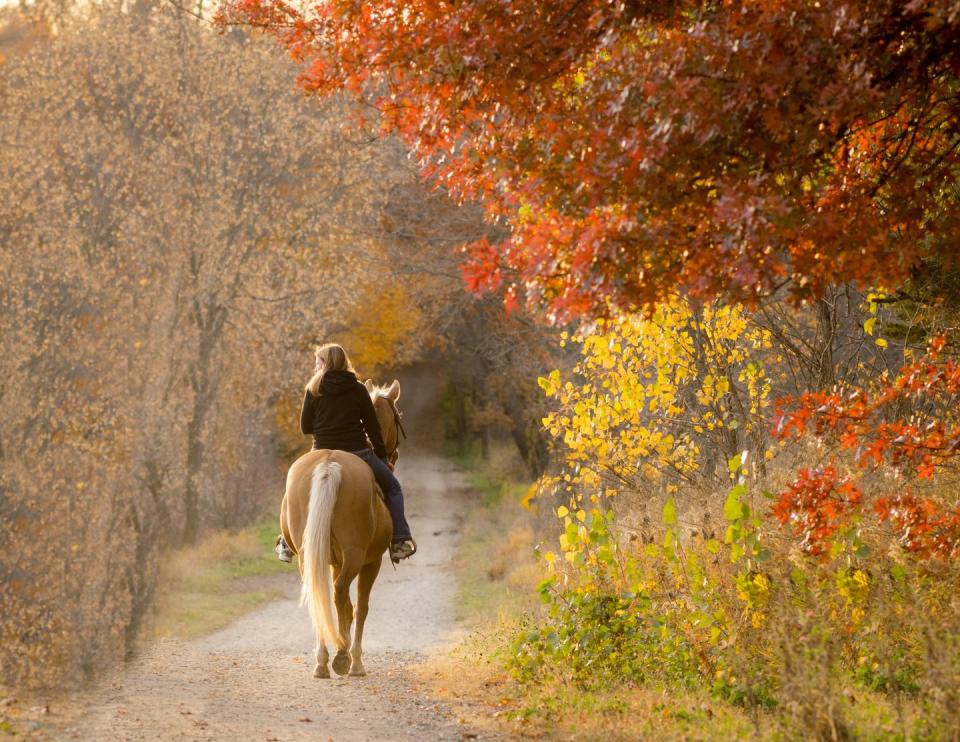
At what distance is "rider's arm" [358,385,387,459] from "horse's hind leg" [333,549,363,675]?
1.10 meters

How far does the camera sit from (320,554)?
9375 millimetres

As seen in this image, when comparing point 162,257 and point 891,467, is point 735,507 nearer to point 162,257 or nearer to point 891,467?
point 891,467

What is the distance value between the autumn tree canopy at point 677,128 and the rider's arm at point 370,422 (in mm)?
3570

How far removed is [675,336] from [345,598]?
391cm

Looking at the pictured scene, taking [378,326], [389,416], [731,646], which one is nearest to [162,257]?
[389,416]

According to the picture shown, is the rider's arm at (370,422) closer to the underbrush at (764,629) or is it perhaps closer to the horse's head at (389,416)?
the horse's head at (389,416)

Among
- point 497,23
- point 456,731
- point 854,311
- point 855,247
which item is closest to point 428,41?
point 497,23

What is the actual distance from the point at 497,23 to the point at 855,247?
2293mm

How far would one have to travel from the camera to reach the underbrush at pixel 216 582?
15.2 metres

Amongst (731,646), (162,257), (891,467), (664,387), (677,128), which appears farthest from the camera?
(162,257)

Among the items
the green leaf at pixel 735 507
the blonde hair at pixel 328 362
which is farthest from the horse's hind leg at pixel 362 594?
the green leaf at pixel 735 507

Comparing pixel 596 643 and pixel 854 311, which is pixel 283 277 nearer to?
pixel 854 311

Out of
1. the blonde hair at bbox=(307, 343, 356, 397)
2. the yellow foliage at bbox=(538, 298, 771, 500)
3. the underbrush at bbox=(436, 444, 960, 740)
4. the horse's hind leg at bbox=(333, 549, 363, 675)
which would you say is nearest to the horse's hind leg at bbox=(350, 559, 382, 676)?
the horse's hind leg at bbox=(333, 549, 363, 675)

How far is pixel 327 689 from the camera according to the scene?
966 cm
